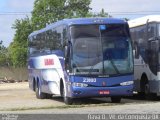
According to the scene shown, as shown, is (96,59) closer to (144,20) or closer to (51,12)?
(144,20)

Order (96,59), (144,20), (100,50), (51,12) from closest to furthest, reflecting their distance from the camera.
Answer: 1. (96,59)
2. (100,50)
3. (144,20)
4. (51,12)

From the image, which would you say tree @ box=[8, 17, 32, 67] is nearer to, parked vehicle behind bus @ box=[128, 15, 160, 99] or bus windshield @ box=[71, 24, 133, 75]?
parked vehicle behind bus @ box=[128, 15, 160, 99]

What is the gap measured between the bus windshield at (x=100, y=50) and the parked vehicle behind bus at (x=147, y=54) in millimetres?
1674

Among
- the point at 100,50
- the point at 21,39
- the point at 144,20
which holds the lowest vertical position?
the point at 21,39

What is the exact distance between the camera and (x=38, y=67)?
2920cm

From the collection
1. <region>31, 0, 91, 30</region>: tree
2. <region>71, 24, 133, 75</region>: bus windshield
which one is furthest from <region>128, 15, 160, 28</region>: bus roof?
<region>31, 0, 91, 30</region>: tree

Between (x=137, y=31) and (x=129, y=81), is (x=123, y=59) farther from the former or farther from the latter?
(x=137, y=31)

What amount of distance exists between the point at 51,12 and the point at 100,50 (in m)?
46.6

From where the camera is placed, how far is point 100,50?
21906mm

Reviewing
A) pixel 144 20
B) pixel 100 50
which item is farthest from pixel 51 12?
pixel 100 50

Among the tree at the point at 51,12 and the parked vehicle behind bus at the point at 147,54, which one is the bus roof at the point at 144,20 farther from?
the tree at the point at 51,12

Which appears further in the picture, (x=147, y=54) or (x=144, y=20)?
(x=144, y=20)

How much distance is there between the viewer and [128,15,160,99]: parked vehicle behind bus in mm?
23391

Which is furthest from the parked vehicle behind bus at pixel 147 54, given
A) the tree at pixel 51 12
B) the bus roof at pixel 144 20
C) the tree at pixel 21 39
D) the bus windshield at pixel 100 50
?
the tree at pixel 21 39
